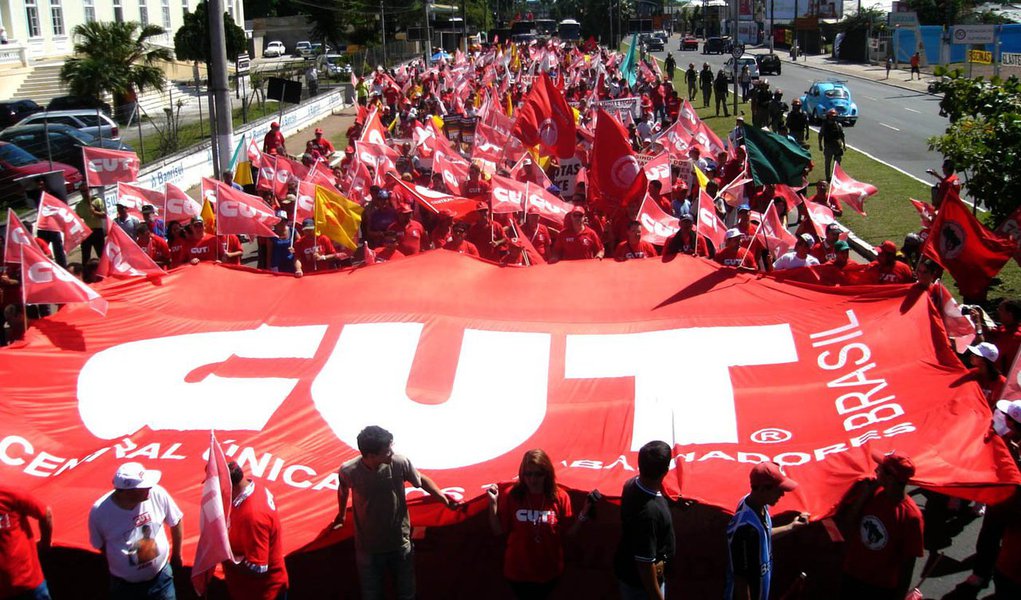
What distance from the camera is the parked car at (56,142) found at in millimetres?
21109

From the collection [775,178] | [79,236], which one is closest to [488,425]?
[775,178]

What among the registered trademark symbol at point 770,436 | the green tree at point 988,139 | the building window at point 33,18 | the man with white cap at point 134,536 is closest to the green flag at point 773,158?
the green tree at point 988,139

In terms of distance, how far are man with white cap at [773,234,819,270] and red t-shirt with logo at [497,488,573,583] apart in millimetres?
5548

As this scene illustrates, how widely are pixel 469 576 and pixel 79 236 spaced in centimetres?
775

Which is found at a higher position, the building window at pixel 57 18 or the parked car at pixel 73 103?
the building window at pixel 57 18

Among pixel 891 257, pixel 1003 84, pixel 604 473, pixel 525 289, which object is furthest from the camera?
pixel 1003 84

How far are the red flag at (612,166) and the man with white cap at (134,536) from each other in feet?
24.6

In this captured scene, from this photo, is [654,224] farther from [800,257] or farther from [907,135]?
[907,135]

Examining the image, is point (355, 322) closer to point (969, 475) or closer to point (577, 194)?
point (969, 475)

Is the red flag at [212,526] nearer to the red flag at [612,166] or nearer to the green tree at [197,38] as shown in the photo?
the red flag at [612,166]

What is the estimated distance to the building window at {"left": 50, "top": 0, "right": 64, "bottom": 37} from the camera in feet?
147

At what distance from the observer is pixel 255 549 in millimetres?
5684

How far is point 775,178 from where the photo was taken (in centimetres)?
1100

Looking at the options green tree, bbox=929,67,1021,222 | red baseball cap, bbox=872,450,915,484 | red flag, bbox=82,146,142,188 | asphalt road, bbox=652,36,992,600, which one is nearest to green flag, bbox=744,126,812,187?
green tree, bbox=929,67,1021,222
